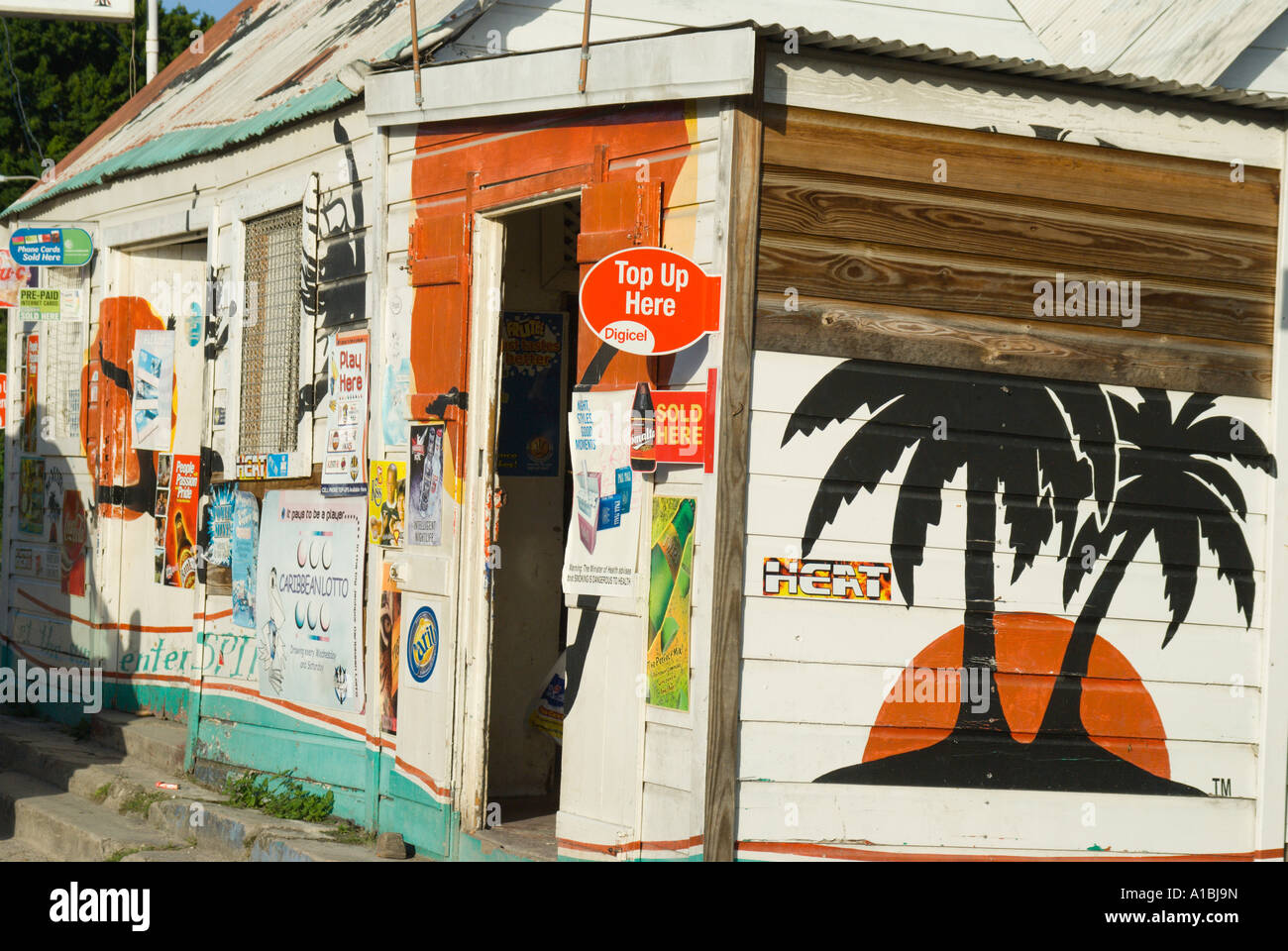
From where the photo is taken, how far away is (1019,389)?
618cm

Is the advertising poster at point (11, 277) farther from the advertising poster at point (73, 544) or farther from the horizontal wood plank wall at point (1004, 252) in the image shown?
the horizontal wood plank wall at point (1004, 252)

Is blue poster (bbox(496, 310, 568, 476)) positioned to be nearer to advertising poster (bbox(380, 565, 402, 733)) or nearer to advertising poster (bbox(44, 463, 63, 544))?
advertising poster (bbox(380, 565, 402, 733))

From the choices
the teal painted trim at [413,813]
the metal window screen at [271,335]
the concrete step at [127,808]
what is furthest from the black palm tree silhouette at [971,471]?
the metal window screen at [271,335]

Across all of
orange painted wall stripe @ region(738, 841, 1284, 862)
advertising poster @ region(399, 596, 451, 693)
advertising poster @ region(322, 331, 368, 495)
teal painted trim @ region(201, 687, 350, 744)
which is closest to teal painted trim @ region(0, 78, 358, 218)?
advertising poster @ region(322, 331, 368, 495)

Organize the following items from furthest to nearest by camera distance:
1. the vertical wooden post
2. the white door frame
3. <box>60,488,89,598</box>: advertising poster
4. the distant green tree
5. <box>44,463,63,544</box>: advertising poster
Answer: the distant green tree
<box>44,463,63,544</box>: advertising poster
<box>60,488,89,598</box>: advertising poster
the white door frame
the vertical wooden post

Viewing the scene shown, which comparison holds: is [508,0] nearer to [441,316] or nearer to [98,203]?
[441,316]

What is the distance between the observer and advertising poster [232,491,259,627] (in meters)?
8.95

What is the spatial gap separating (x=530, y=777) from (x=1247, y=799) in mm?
3795

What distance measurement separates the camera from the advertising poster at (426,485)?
727 centimetres

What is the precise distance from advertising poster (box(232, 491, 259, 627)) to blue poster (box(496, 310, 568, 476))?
174 cm

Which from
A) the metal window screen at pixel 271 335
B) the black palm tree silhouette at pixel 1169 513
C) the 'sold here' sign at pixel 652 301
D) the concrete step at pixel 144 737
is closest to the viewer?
the 'sold here' sign at pixel 652 301

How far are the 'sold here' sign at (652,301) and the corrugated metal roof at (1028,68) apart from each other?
989 millimetres

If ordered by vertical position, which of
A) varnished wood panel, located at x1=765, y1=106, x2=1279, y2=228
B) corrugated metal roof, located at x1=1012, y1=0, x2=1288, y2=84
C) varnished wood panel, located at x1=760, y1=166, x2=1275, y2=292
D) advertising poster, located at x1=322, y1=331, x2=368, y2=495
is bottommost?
advertising poster, located at x1=322, y1=331, x2=368, y2=495
